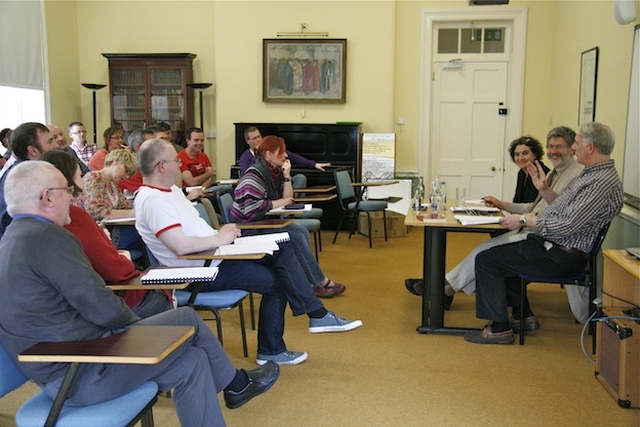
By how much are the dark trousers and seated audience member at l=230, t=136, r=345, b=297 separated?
1246mm

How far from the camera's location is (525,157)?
477cm

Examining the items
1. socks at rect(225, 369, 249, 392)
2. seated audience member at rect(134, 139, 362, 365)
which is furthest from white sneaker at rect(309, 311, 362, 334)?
socks at rect(225, 369, 249, 392)

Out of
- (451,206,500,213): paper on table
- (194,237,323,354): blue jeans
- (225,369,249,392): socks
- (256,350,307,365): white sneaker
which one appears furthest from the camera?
(451,206,500,213): paper on table

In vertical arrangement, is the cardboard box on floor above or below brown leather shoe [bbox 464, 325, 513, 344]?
above

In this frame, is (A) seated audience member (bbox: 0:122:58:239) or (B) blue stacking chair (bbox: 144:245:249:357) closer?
(B) blue stacking chair (bbox: 144:245:249:357)

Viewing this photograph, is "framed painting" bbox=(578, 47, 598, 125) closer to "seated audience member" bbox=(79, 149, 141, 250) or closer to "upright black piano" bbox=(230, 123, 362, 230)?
"upright black piano" bbox=(230, 123, 362, 230)

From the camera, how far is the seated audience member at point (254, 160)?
695cm

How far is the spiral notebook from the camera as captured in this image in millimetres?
2680

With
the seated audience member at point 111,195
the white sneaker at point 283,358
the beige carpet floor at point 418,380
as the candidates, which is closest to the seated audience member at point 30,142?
the seated audience member at point 111,195

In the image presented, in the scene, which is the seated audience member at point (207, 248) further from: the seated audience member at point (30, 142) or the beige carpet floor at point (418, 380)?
the seated audience member at point (30, 142)

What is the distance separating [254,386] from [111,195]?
2.16 m

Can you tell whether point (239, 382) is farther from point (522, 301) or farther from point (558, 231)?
point (558, 231)

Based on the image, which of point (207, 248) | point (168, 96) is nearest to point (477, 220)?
point (207, 248)

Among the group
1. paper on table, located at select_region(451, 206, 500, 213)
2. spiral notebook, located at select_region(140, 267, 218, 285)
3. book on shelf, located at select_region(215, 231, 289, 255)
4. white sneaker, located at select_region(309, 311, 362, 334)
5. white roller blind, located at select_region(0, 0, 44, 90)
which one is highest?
white roller blind, located at select_region(0, 0, 44, 90)
